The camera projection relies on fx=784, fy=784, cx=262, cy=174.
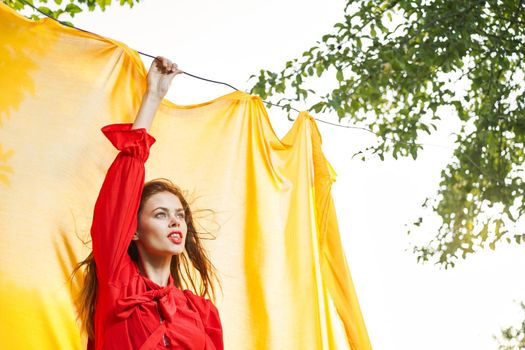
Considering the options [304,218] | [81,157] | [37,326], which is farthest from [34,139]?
[304,218]

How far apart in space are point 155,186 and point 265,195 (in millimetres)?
552

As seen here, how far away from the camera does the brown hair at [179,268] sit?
2527 mm

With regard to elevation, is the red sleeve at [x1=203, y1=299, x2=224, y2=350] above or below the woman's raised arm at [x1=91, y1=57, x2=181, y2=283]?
below

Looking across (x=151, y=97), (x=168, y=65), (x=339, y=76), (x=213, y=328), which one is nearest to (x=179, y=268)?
(x=213, y=328)

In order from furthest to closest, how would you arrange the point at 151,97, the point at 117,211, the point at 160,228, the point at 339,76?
the point at 339,76
the point at 151,97
the point at 160,228
the point at 117,211

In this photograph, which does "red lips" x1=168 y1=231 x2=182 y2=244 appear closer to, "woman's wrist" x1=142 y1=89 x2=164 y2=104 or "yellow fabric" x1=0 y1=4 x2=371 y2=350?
"yellow fabric" x1=0 y1=4 x2=371 y2=350

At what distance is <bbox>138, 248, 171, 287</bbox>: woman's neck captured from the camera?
8.27 feet

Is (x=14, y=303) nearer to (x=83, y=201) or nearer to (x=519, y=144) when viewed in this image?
(x=83, y=201)

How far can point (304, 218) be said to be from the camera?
3125 mm

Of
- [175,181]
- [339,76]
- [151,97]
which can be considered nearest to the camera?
[151,97]

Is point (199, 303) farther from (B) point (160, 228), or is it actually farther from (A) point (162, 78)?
(A) point (162, 78)

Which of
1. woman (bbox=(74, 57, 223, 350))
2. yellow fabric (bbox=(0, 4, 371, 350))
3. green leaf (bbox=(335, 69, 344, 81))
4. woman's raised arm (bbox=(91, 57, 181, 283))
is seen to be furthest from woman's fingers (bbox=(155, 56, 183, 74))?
green leaf (bbox=(335, 69, 344, 81))

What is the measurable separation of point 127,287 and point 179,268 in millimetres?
361

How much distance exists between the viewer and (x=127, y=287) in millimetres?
2369
